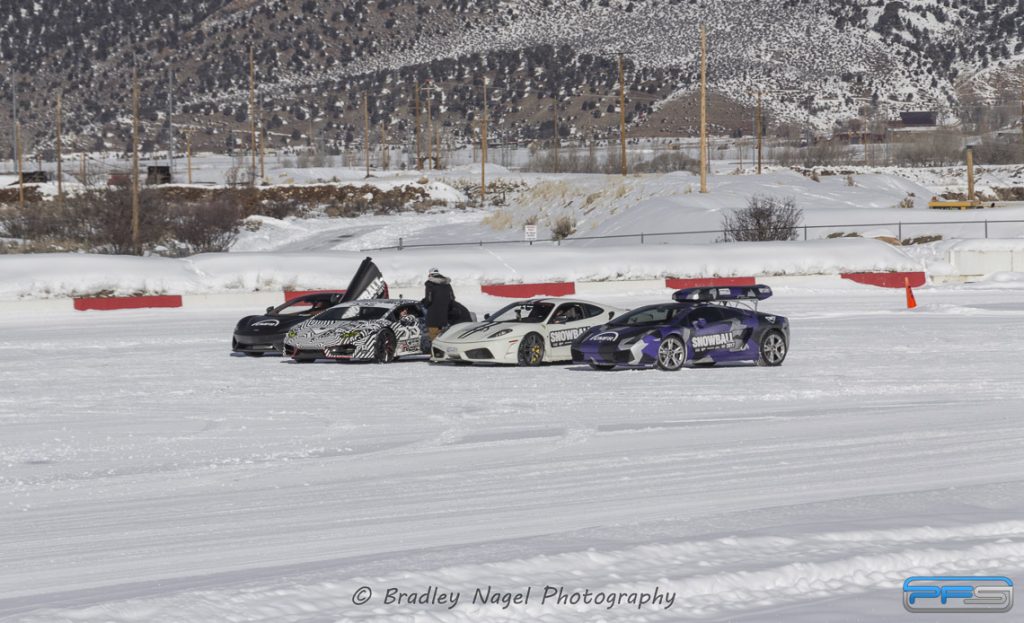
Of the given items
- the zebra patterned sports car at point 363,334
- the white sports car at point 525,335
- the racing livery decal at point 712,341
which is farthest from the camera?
the zebra patterned sports car at point 363,334

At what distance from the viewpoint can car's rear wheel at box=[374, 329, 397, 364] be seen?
75.0 feet

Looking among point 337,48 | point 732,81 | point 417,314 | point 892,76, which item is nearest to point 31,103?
point 337,48

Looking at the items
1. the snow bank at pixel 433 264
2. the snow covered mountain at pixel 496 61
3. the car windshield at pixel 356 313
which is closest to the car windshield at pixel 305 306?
the car windshield at pixel 356 313

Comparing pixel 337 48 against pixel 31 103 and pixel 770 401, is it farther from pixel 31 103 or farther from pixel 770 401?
pixel 770 401

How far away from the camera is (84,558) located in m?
8.91

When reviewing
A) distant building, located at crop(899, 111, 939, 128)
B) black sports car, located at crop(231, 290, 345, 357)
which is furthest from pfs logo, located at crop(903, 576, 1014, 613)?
distant building, located at crop(899, 111, 939, 128)

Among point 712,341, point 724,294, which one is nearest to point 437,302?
point 712,341

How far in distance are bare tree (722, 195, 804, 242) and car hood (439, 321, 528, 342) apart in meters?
29.0

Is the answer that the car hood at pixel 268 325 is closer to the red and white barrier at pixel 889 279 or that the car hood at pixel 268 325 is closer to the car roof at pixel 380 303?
the car roof at pixel 380 303

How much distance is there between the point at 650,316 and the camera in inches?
840

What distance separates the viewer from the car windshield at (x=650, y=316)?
21.2m

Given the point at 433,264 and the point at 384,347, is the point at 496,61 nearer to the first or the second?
the point at 433,264

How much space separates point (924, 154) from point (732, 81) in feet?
163

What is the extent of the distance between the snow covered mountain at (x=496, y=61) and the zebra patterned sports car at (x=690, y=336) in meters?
137
